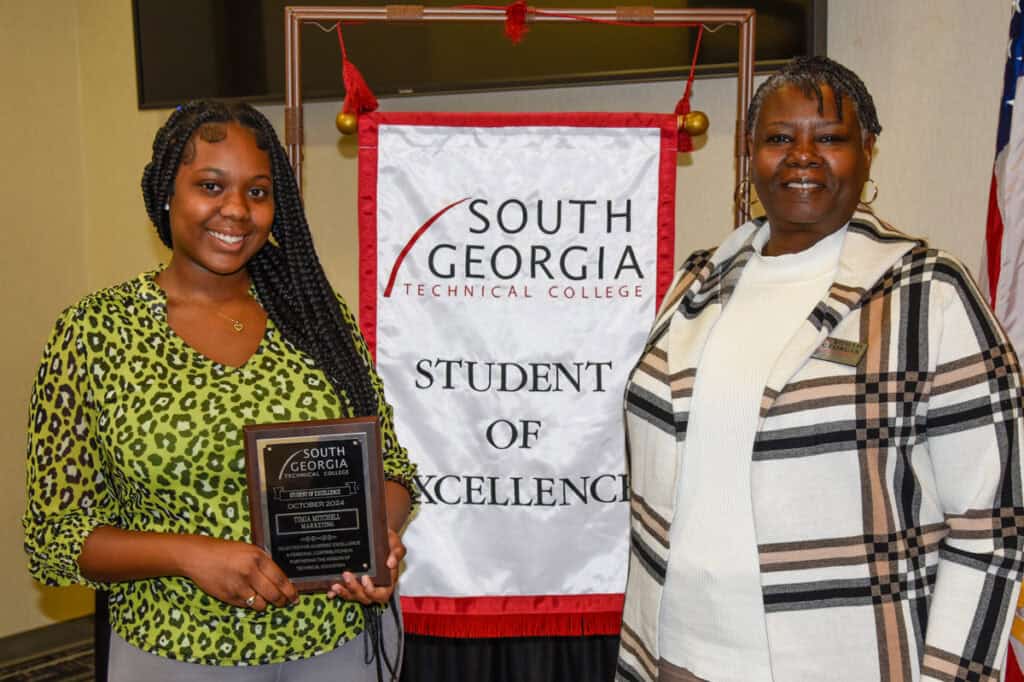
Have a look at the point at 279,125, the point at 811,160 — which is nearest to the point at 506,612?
the point at 811,160

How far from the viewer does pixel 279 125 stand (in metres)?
3.67

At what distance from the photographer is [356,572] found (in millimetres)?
1602

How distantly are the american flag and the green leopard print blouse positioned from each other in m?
1.30

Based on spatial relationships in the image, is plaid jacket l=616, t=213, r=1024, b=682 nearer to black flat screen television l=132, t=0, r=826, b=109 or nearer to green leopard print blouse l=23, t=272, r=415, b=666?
green leopard print blouse l=23, t=272, r=415, b=666

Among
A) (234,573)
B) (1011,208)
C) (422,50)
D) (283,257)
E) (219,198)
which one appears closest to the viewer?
(234,573)

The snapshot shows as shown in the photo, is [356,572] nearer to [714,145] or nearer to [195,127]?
[195,127]

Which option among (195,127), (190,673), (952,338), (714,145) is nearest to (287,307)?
(195,127)

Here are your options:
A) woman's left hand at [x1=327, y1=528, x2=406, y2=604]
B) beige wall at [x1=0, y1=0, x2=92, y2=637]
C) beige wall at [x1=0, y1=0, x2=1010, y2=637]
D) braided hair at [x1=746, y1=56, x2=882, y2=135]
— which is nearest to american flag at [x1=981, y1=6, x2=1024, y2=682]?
beige wall at [x1=0, y1=0, x2=1010, y2=637]

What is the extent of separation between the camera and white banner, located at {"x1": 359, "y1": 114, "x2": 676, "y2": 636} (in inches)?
92.7

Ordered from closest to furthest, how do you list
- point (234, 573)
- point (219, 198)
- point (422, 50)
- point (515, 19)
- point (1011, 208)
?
point (234, 573), point (219, 198), point (1011, 208), point (515, 19), point (422, 50)

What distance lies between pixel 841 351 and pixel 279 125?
255cm

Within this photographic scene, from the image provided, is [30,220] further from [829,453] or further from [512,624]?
[829,453]

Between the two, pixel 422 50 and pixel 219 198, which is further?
pixel 422 50

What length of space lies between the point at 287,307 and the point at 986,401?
3.50 ft
